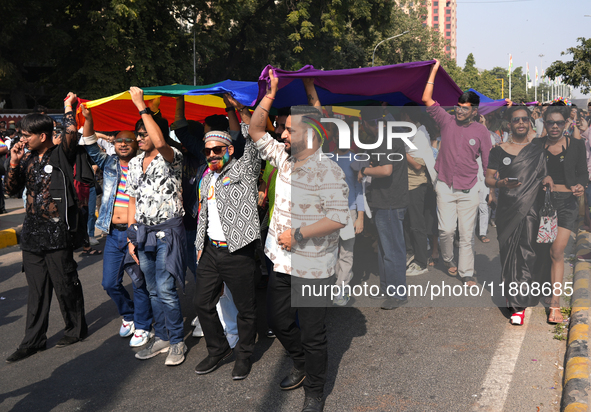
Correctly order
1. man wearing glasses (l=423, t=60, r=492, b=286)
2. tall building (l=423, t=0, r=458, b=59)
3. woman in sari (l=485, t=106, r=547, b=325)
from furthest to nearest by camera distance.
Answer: tall building (l=423, t=0, r=458, b=59)
man wearing glasses (l=423, t=60, r=492, b=286)
woman in sari (l=485, t=106, r=547, b=325)

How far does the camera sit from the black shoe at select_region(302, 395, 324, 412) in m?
3.43

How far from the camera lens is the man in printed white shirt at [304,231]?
3482 millimetres

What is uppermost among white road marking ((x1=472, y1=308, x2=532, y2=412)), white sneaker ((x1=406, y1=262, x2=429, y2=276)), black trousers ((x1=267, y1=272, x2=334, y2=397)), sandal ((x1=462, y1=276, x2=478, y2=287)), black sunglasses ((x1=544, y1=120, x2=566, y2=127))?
black sunglasses ((x1=544, y1=120, x2=566, y2=127))

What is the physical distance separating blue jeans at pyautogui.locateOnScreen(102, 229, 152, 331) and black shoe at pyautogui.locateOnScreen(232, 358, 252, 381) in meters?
1.11

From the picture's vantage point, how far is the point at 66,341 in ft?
15.8

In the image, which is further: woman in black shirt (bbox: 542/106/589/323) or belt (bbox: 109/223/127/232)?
woman in black shirt (bbox: 542/106/589/323)

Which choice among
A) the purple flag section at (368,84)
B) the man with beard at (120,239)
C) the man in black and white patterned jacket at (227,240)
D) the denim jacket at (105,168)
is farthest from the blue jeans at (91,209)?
the man in black and white patterned jacket at (227,240)

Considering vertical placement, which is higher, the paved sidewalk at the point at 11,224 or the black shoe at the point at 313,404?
the paved sidewalk at the point at 11,224

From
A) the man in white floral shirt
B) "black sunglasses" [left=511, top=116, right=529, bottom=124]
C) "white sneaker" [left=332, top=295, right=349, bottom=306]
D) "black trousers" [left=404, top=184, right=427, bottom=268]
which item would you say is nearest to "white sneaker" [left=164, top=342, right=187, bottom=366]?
the man in white floral shirt

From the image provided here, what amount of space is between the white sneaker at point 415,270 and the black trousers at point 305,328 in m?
2.74

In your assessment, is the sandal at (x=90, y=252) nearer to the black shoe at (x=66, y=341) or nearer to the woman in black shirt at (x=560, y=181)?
the black shoe at (x=66, y=341)

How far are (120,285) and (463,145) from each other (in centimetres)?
358

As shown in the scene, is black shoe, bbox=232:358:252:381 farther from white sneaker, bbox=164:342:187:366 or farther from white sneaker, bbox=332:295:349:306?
white sneaker, bbox=332:295:349:306

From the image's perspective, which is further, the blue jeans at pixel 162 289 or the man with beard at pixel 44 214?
the man with beard at pixel 44 214
